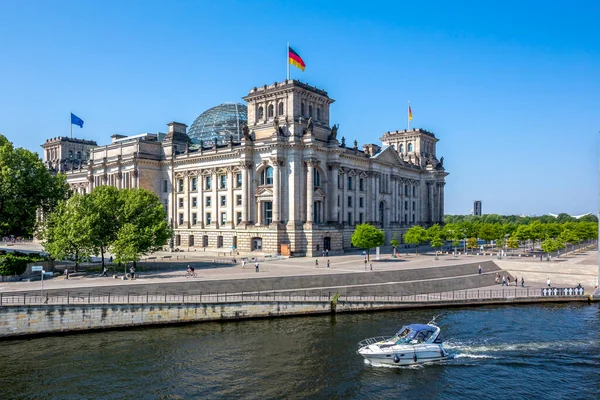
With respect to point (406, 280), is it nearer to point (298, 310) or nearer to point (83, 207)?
point (298, 310)

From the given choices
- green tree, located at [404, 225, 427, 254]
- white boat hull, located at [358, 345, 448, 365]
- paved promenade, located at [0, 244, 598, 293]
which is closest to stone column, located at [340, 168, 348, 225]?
green tree, located at [404, 225, 427, 254]

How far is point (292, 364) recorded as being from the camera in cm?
3241

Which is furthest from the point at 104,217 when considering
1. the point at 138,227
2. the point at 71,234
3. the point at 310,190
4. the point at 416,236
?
the point at 416,236

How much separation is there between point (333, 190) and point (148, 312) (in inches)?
1896

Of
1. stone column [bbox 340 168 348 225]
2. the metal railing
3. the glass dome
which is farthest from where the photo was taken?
the glass dome

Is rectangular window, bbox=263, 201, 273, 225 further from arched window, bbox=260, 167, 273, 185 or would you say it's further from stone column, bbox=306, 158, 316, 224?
stone column, bbox=306, 158, 316, 224

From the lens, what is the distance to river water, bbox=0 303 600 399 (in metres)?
28.5

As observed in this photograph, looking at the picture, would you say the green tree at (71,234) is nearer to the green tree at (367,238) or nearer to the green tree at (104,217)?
the green tree at (104,217)

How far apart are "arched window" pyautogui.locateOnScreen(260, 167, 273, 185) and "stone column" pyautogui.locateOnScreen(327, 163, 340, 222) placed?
1051cm

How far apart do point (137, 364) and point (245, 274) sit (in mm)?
22697

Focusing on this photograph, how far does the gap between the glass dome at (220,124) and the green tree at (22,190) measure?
4594cm

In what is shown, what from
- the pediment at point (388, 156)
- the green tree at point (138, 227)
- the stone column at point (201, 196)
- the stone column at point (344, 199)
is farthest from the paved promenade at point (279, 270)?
the pediment at point (388, 156)

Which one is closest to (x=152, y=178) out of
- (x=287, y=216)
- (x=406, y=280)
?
(x=287, y=216)

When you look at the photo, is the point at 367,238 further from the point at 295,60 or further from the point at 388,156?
the point at 388,156
